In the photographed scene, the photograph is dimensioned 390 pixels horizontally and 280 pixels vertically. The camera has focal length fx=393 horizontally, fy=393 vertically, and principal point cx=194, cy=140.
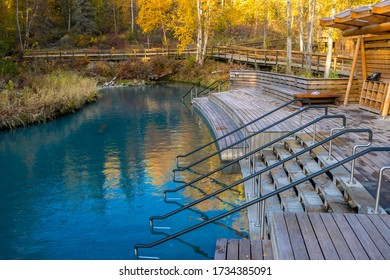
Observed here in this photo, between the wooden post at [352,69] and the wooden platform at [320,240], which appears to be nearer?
the wooden platform at [320,240]

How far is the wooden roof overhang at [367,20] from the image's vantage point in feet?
30.9

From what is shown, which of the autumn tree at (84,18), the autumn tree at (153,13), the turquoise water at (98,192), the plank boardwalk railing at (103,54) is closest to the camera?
the turquoise water at (98,192)

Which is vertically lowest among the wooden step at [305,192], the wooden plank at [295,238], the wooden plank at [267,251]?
the wooden plank at [267,251]

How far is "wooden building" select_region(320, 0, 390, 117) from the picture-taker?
1038 cm

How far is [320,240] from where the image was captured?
14.0 feet

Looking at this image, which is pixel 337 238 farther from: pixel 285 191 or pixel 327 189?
pixel 285 191

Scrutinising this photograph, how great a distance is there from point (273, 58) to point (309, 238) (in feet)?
86.3

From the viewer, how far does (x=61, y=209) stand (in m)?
8.50

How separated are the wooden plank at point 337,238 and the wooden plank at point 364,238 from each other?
0.60 ft

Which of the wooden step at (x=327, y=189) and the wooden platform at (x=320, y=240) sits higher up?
the wooden platform at (x=320, y=240)

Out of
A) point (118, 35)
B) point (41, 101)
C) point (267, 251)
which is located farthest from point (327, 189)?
point (118, 35)

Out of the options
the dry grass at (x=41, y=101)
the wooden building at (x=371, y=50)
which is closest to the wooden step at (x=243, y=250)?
the wooden building at (x=371, y=50)

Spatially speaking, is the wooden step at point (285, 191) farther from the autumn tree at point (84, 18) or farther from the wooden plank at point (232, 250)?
the autumn tree at point (84, 18)

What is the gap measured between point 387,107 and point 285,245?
8.06 meters
